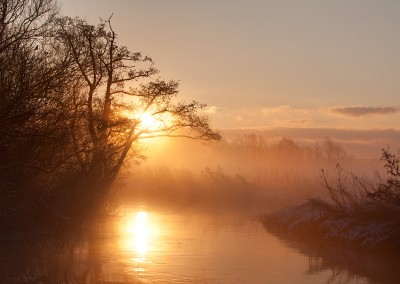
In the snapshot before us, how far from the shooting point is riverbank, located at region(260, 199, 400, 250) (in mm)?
21672

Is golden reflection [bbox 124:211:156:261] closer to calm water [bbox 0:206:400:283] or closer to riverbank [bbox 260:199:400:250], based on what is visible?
calm water [bbox 0:206:400:283]

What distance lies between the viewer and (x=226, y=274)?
16109 millimetres

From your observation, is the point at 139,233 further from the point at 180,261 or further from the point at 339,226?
the point at 339,226

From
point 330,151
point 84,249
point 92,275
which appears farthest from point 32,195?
point 330,151

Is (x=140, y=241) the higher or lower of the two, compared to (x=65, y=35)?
lower

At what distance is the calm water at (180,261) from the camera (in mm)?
14969

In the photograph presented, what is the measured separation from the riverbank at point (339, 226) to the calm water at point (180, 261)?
1.39 m

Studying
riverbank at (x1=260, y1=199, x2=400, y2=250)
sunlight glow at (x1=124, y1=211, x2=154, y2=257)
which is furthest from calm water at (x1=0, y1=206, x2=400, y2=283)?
riverbank at (x1=260, y1=199, x2=400, y2=250)

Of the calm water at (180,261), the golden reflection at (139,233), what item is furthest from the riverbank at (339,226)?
the golden reflection at (139,233)

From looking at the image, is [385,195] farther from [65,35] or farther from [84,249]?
[65,35]

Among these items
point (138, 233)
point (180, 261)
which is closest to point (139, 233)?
point (138, 233)

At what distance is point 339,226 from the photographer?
80.9 ft

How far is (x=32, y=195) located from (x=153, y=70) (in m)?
12.7

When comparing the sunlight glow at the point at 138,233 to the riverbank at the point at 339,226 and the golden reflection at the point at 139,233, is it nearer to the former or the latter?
the golden reflection at the point at 139,233
